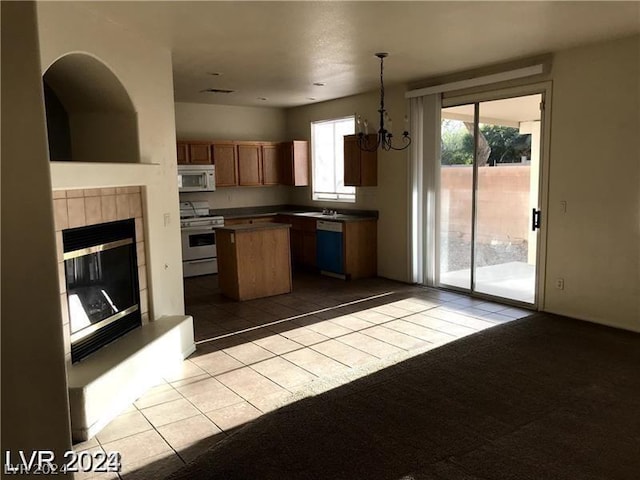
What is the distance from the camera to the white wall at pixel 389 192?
22.0ft

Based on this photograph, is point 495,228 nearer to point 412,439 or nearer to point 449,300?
point 449,300

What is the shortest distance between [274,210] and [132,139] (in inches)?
200

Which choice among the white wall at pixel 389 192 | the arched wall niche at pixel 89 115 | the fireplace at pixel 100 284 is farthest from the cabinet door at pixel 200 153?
the fireplace at pixel 100 284

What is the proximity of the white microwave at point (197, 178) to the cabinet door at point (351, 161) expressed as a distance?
6.91 feet

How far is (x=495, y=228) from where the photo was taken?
5742 millimetres

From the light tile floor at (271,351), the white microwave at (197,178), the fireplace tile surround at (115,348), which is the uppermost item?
the white microwave at (197,178)

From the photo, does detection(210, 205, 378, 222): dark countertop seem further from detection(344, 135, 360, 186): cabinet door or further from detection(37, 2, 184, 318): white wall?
detection(37, 2, 184, 318): white wall

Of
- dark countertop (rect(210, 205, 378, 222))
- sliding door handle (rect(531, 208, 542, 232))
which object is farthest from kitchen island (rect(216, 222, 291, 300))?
sliding door handle (rect(531, 208, 542, 232))

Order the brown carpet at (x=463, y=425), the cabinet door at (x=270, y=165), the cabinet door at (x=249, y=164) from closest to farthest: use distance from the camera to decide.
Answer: the brown carpet at (x=463, y=425), the cabinet door at (x=249, y=164), the cabinet door at (x=270, y=165)

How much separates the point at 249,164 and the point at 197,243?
167 centimetres

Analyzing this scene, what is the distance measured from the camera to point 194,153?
7660 millimetres

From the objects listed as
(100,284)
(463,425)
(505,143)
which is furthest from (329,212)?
(463,425)

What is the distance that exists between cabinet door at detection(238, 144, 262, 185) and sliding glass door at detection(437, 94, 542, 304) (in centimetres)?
336

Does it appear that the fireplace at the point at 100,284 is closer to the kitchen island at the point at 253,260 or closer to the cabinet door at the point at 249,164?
the kitchen island at the point at 253,260
